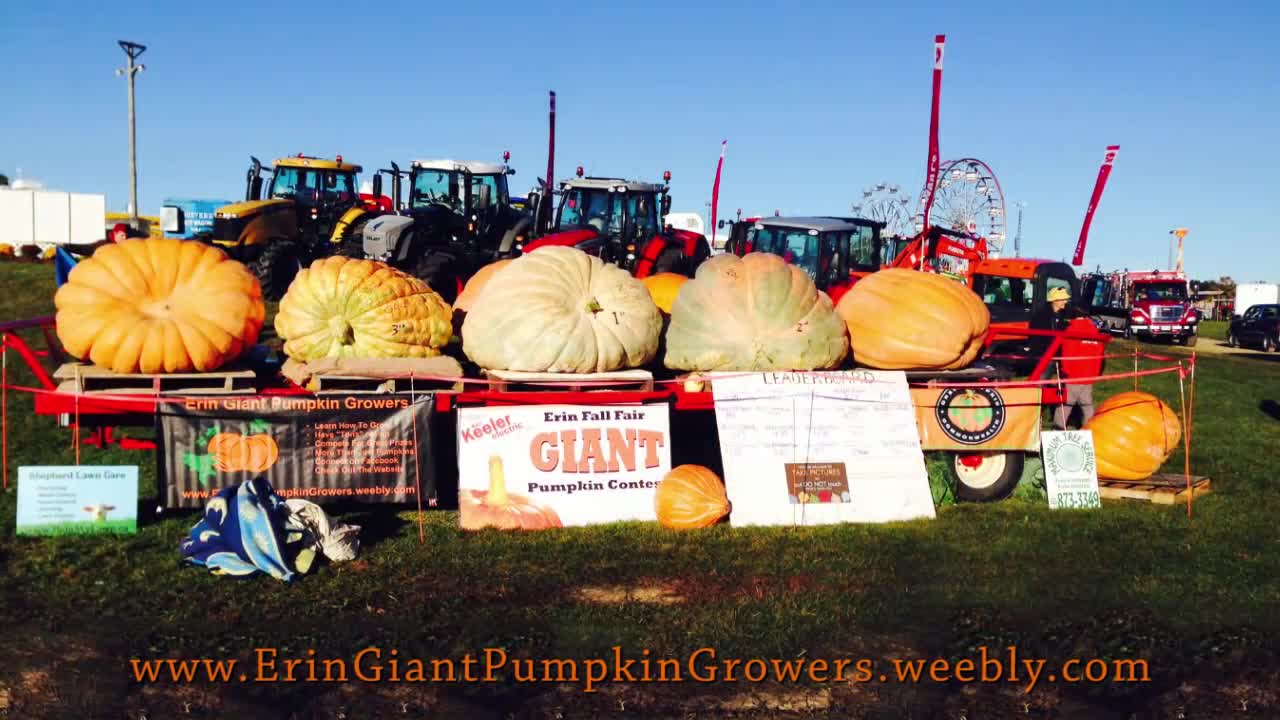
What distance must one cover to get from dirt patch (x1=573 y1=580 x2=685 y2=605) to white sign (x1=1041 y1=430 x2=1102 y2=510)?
405 cm

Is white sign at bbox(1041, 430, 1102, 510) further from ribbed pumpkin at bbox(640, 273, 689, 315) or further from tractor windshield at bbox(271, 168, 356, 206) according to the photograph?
tractor windshield at bbox(271, 168, 356, 206)

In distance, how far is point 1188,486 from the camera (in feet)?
31.6

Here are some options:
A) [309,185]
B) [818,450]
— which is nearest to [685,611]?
[818,450]

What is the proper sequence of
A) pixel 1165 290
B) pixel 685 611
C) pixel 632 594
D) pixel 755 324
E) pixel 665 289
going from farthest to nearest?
pixel 1165 290 < pixel 665 289 < pixel 755 324 < pixel 632 594 < pixel 685 611

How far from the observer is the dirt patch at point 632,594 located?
6.85 meters

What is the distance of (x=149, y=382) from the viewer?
8.94 m

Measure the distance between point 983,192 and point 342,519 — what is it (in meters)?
33.0

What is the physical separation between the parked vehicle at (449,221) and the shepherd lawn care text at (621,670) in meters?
11.1

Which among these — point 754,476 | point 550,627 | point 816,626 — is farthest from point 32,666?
point 754,476

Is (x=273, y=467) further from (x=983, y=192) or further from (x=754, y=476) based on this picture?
(x=983, y=192)

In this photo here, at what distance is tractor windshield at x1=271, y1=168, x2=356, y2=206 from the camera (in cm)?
2188

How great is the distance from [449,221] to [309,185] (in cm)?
459

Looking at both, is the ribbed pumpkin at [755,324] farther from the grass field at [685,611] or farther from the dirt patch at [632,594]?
the dirt patch at [632,594]

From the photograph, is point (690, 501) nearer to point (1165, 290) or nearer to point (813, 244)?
point (813, 244)
